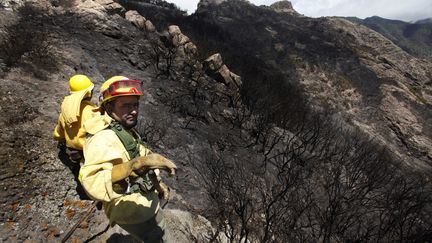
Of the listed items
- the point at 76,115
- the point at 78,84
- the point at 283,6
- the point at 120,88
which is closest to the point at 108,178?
the point at 120,88

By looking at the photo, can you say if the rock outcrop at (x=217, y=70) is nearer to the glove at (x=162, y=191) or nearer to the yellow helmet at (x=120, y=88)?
the glove at (x=162, y=191)

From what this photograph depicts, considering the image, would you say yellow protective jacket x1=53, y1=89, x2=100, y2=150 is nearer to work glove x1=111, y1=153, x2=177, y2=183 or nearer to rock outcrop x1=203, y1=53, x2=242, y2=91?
work glove x1=111, y1=153, x2=177, y2=183

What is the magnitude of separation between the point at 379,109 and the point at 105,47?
3217 centimetres

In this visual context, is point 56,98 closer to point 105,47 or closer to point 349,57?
point 105,47

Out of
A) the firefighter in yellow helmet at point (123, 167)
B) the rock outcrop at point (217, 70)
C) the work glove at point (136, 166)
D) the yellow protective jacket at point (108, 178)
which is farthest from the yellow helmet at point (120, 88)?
the rock outcrop at point (217, 70)

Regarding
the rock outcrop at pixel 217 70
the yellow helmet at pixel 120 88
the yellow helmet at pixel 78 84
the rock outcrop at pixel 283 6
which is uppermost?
the rock outcrop at pixel 283 6

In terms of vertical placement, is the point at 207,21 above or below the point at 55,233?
above

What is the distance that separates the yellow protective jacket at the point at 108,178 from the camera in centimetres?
191

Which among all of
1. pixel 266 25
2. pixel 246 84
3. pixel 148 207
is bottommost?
pixel 246 84

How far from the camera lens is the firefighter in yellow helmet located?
197 centimetres

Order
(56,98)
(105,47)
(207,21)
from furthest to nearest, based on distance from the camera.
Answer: (207,21)
(105,47)
(56,98)

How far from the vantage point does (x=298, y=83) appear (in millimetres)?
37781

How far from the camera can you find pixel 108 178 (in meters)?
1.94

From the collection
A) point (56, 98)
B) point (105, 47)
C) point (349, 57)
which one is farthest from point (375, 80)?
point (56, 98)
